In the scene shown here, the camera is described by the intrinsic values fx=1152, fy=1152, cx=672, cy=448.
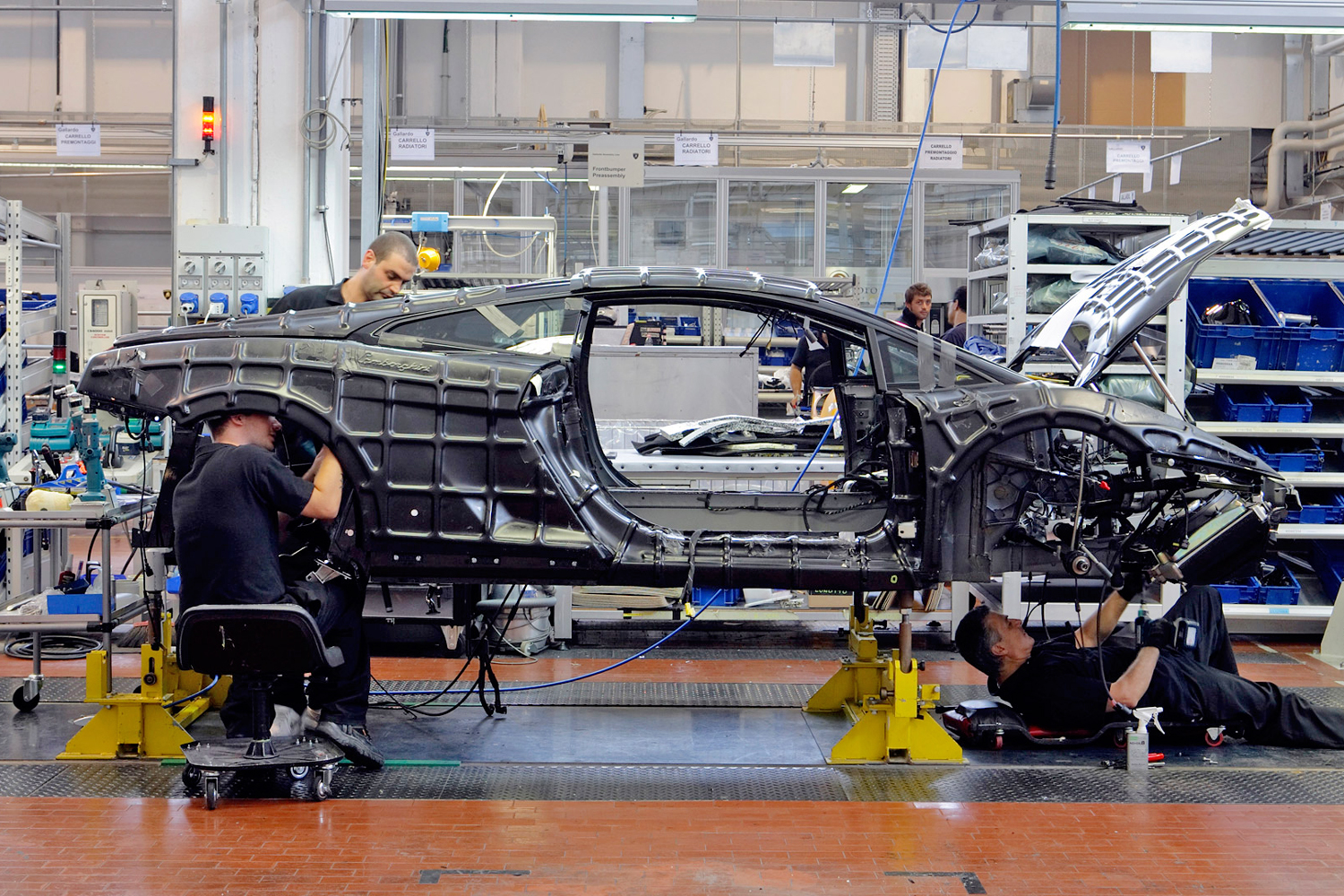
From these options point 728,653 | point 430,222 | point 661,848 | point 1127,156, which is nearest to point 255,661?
point 661,848

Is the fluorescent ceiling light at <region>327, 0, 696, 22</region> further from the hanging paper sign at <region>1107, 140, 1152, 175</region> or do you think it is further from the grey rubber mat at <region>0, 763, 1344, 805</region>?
the hanging paper sign at <region>1107, 140, 1152, 175</region>

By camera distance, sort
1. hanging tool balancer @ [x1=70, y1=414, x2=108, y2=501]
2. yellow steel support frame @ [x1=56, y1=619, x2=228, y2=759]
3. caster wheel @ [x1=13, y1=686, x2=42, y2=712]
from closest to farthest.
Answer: yellow steel support frame @ [x1=56, y1=619, x2=228, y2=759] < caster wheel @ [x1=13, y1=686, x2=42, y2=712] < hanging tool balancer @ [x1=70, y1=414, x2=108, y2=501]

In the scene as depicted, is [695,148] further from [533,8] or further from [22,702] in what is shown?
[22,702]

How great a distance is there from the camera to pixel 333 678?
408 centimetres

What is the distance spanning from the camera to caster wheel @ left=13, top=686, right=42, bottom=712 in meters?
4.66

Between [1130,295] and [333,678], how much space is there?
10.7 feet

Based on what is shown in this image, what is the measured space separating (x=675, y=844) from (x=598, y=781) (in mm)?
614

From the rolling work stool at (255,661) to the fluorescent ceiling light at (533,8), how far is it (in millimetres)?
3367

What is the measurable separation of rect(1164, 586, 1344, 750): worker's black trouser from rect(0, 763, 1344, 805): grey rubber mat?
24 centimetres

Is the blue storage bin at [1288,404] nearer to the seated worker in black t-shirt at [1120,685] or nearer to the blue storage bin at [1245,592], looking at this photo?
the blue storage bin at [1245,592]

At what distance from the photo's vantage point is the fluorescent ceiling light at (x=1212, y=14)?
574 centimetres

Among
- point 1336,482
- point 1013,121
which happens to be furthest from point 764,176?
point 1336,482

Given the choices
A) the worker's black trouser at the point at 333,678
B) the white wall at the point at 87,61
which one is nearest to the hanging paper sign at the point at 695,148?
the worker's black trouser at the point at 333,678

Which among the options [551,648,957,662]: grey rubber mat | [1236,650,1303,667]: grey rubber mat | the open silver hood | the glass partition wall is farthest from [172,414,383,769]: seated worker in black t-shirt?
the glass partition wall
